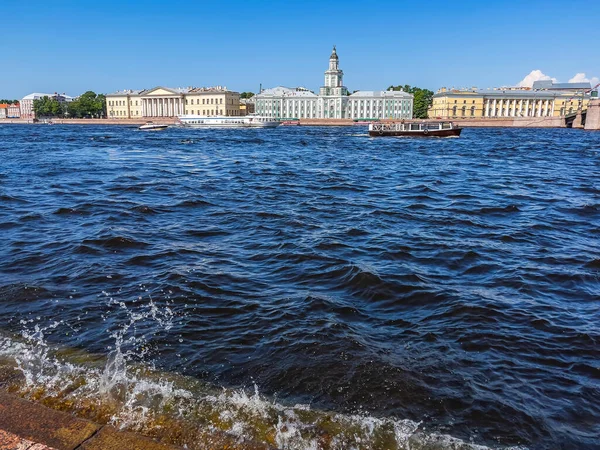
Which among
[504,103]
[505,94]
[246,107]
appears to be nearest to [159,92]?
[246,107]

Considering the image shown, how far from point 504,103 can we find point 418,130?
66074mm

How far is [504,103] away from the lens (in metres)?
102

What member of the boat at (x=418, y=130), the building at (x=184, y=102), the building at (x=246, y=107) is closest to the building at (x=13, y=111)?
the building at (x=184, y=102)

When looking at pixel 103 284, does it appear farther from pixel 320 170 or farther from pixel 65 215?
pixel 320 170

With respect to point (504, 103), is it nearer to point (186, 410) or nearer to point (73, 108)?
point (73, 108)

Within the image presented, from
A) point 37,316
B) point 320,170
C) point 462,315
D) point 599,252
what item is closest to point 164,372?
point 37,316

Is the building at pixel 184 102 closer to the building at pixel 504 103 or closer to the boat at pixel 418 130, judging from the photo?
the building at pixel 504 103

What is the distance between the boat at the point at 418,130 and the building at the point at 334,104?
58135 mm

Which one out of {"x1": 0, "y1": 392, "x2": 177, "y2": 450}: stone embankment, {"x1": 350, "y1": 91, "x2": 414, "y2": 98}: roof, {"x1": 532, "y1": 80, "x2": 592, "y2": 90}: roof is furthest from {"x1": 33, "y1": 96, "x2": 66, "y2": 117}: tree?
{"x1": 0, "y1": 392, "x2": 177, "y2": 450}: stone embankment

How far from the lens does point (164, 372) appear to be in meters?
3.49

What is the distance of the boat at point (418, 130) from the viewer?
44750 mm

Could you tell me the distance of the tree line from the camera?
12044 cm

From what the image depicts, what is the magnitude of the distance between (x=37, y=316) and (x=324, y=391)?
268cm

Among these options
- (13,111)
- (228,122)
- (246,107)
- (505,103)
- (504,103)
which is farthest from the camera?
(13,111)
